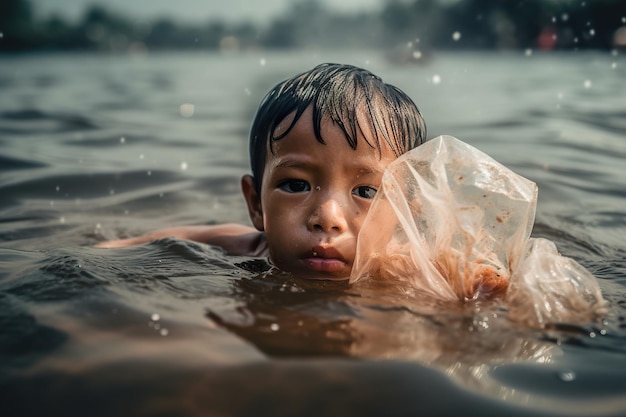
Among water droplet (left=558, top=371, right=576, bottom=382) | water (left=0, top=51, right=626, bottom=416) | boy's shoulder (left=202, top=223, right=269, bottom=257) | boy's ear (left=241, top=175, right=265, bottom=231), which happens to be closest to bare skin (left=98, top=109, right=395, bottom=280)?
water (left=0, top=51, right=626, bottom=416)

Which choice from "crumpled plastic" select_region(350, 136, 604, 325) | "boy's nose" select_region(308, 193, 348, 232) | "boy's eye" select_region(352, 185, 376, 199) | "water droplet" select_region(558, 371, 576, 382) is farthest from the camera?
"boy's eye" select_region(352, 185, 376, 199)

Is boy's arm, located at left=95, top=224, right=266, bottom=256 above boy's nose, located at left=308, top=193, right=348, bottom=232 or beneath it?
beneath

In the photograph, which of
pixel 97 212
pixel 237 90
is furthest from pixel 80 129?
pixel 237 90

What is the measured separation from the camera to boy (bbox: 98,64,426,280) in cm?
265

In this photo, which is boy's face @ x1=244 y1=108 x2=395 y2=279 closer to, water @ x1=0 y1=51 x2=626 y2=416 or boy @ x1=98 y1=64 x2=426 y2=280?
boy @ x1=98 y1=64 x2=426 y2=280

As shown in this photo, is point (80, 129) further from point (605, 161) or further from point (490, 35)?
point (490, 35)

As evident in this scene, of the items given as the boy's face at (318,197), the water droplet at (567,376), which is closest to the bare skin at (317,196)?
the boy's face at (318,197)

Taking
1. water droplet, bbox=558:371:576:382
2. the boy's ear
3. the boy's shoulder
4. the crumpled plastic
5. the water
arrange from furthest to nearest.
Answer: the boy's shoulder
the boy's ear
the crumpled plastic
water droplet, bbox=558:371:576:382
the water

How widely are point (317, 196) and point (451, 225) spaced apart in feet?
1.84

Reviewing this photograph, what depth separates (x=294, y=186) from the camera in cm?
285

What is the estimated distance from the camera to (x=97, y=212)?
15.2ft

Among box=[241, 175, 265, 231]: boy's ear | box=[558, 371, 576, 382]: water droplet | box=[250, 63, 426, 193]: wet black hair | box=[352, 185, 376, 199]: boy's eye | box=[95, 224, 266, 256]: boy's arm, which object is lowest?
box=[95, 224, 266, 256]: boy's arm

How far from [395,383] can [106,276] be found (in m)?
1.29

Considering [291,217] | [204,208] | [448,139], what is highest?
[448,139]
